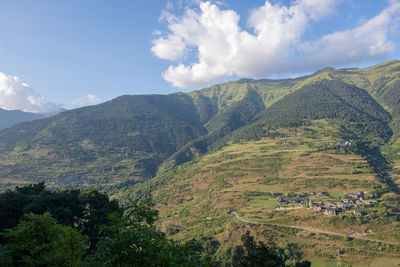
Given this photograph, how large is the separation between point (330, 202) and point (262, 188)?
3362 centimetres

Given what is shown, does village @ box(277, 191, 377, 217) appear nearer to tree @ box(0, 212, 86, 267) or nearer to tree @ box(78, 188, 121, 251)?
tree @ box(78, 188, 121, 251)

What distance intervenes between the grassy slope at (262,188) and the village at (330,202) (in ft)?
11.8

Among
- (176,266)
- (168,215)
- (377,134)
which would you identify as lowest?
(168,215)

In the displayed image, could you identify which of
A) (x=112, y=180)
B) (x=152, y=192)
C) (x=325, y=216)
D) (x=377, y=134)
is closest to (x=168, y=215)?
(x=152, y=192)

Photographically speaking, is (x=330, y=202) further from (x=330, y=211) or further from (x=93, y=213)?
(x=93, y=213)

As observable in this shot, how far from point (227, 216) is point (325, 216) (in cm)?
3917

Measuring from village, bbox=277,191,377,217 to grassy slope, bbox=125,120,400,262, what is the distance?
359cm

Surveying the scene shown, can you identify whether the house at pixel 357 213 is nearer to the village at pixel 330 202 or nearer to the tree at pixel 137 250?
the village at pixel 330 202

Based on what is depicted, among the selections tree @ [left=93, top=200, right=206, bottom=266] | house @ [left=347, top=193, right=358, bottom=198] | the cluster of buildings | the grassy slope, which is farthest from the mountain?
tree @ [left=93, top=200, right=206, bottom=266]

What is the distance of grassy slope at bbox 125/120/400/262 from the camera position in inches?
3052

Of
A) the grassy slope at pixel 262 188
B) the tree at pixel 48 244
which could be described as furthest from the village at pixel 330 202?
the tree at pixel 48 244

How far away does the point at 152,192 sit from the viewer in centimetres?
15812

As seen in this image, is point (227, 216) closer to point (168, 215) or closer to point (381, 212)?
point (168, 215)

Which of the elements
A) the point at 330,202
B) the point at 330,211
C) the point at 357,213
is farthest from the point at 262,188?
the point at 357,213
